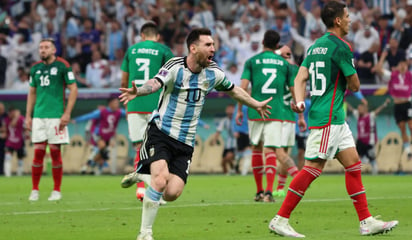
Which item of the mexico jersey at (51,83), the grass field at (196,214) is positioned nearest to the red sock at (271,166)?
the grass field at (196,214)

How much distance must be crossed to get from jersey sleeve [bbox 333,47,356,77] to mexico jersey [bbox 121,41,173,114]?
505 centimetres

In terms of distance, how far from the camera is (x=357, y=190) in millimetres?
9422

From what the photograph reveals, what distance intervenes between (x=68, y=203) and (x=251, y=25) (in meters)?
13.9

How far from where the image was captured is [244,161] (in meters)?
24.3

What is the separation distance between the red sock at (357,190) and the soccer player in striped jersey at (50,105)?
6.14 meters

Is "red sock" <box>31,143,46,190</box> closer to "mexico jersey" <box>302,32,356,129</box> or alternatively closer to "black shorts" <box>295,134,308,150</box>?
"mexico jersey" <box>302,32,356,129</box>

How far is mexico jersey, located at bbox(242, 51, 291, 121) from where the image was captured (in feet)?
46.7

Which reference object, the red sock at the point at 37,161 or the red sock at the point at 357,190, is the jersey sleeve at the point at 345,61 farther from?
the red sock at the point at 37,161

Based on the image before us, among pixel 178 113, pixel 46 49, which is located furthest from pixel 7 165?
pixel 178 113

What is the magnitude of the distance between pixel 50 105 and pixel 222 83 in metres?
5.68

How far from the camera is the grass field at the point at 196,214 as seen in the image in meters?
9.61

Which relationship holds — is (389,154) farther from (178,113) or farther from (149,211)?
(149,211)

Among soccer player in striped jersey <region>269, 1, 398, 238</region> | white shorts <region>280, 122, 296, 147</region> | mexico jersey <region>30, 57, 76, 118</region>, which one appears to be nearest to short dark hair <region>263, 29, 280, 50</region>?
white shorts <region>280, 122, 296, 147</region>

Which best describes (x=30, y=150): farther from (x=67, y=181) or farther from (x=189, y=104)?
(x=189, y=104)
